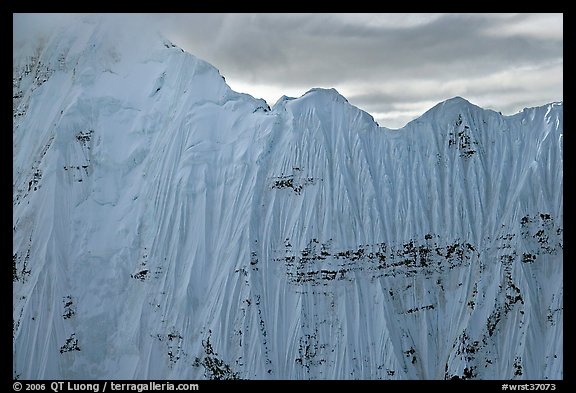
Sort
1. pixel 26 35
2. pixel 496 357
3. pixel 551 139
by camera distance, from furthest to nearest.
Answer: pixel 26 35 → pixel 551 139 → pixel 496 357

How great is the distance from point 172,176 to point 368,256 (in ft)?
42.6

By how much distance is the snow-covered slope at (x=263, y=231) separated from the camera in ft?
139

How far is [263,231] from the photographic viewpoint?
146ft

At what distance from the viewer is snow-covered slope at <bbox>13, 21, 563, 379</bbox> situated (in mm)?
42312

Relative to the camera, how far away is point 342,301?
141ft

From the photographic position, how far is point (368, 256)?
1732 inches
